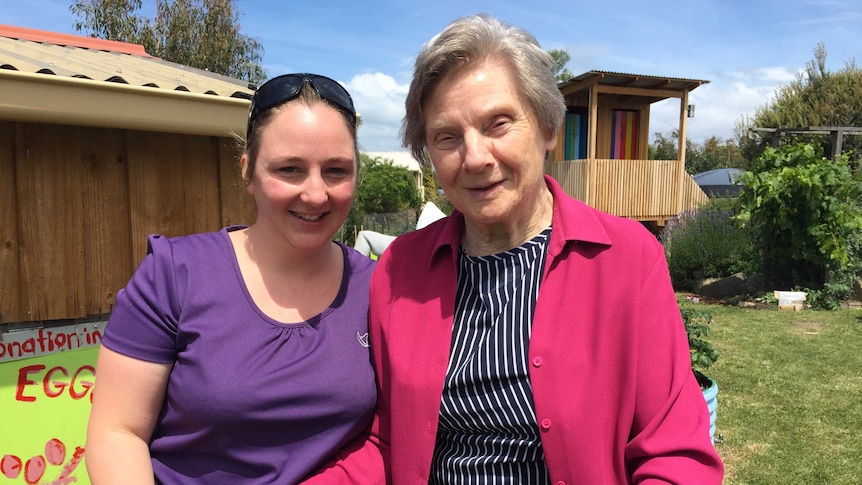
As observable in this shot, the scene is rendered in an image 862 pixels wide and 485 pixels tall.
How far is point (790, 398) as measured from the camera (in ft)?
18.1

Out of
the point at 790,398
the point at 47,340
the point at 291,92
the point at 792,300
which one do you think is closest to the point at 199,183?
the point at 47,340

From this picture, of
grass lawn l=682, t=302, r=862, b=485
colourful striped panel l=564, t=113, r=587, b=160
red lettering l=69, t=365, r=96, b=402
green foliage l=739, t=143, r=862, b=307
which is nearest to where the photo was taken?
red lettering l=69, t=365, r=96, b=402

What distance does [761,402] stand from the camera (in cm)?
544

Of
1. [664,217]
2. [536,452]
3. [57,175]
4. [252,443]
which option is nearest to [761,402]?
[536,452]

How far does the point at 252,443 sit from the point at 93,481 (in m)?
0.40

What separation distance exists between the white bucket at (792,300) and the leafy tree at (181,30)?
614 inches

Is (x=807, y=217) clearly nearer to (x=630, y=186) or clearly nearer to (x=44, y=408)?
(x=630, y=186)

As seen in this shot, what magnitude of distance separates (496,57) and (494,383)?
87 cm

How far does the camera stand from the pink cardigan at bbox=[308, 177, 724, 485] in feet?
4.76

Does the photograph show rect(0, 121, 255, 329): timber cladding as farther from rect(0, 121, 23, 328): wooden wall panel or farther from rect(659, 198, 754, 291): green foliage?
rect(659, 198, 754, 291): green foliage

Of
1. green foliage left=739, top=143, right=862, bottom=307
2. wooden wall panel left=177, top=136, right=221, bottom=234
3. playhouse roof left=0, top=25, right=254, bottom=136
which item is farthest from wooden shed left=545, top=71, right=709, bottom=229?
playhouse roof left=0, top=25, right=254, bottom=136

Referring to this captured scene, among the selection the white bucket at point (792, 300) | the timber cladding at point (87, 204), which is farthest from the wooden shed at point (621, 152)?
the timber cladding at point (87, 204)

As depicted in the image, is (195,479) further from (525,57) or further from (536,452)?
(525,57)

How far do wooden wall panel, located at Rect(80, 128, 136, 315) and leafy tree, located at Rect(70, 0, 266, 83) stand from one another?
17.4 metres
